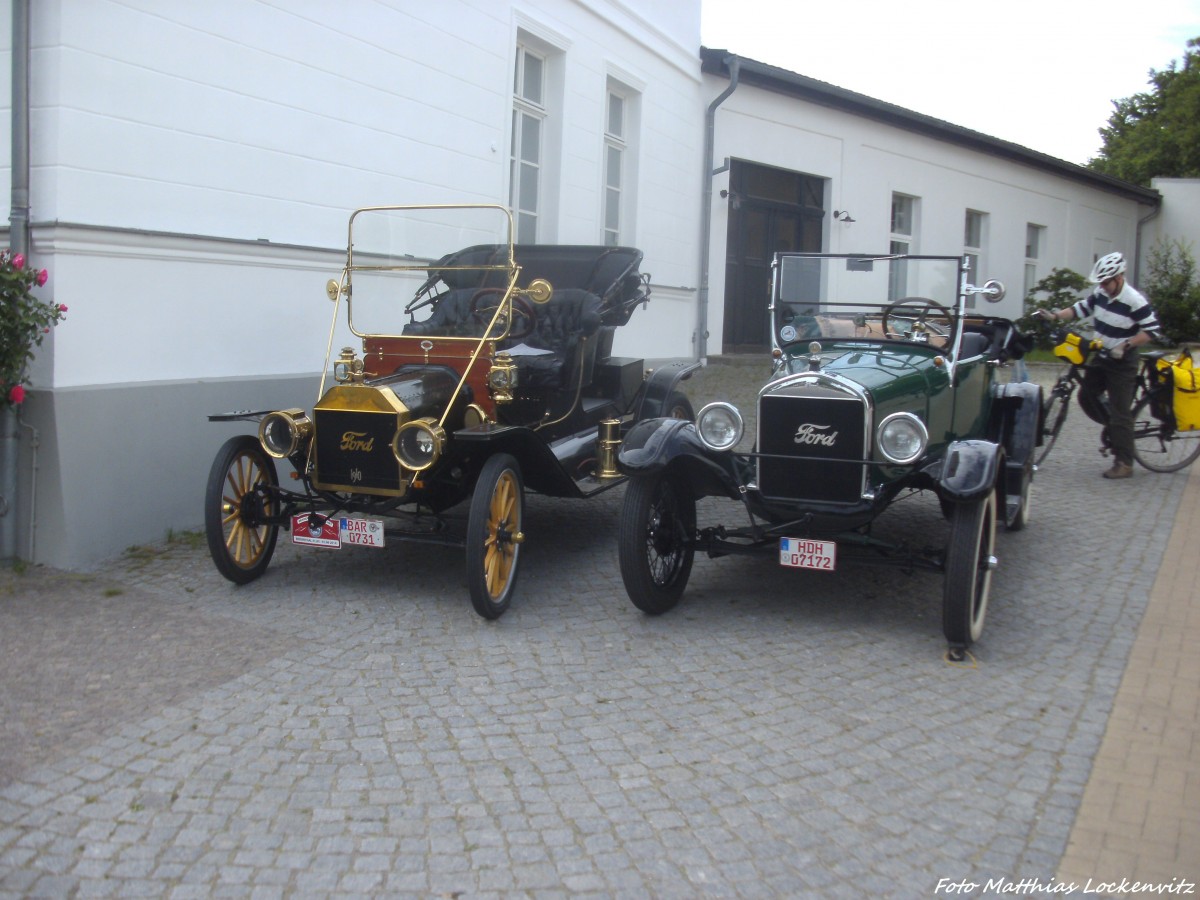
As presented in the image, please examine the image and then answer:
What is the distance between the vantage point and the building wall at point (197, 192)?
5965 millimetres

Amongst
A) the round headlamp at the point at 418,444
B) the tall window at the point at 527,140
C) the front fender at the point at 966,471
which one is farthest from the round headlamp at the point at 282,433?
the tall window at the point at 527,140

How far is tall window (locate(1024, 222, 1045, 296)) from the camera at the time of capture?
21469 millimetres

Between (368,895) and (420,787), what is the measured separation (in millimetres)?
634

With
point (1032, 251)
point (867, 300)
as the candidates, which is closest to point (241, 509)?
point (867, 300)

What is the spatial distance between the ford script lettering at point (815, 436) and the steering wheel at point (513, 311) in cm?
196

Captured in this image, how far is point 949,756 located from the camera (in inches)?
156

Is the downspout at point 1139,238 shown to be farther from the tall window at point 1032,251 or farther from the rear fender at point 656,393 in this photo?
the rear fender at point 656,393

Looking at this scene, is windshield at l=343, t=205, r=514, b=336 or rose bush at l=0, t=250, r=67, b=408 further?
windshield at l=343, t=205, r=514, b=336

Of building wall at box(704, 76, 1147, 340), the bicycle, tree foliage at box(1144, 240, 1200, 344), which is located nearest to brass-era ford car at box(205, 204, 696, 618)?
the bicycle

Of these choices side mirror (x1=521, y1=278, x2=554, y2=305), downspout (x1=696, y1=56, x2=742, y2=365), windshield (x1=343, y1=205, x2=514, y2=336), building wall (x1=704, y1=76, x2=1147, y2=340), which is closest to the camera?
side mirror (x1=521, y1=278, x2=554, y2=305)

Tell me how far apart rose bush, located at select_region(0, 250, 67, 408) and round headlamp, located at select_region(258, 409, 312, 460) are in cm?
127

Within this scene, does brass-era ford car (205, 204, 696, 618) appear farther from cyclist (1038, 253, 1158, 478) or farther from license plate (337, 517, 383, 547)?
cyclist (1038, 253, 1158, 478)

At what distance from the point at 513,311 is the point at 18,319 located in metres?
2.63

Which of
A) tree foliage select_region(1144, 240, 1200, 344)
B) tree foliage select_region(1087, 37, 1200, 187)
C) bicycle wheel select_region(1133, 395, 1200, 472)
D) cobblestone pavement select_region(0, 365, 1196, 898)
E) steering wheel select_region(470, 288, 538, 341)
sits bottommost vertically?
cobblestone pavement select_region(0, 365, 1196, 898)
